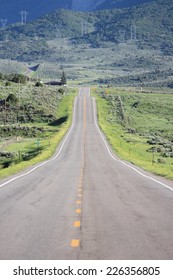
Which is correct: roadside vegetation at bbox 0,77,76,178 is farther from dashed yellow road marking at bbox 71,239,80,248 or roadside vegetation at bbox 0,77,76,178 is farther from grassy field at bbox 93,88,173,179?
dashed yellow road marking at bbox 71,239,80,248

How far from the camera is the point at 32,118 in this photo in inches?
4045

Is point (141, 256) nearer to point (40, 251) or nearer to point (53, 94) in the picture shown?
point (40, 251)

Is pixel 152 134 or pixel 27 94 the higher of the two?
pixel 27 94

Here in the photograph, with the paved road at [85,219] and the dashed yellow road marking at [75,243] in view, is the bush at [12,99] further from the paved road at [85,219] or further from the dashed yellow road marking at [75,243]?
the dashed yellow road marking at [75,243]

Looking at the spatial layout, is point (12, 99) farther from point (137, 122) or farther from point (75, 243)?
point (75, 243)

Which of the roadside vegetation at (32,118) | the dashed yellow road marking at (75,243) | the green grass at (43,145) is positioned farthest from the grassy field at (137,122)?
the dashed yellow road marking at (75,243)

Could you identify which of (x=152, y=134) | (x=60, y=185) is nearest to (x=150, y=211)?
(x=60, y=185)

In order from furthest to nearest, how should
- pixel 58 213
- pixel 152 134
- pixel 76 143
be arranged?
pixel 152 134 → pixel 76 143 → pixel 58 213

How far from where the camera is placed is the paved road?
1156cm

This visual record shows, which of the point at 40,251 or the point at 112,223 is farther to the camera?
the point at 112,223

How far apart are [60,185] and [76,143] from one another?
40899 millimetres

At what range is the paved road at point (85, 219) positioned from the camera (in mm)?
11562

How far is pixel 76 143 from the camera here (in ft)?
217

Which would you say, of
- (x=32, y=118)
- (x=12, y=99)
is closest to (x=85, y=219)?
(x=32, y=118)
